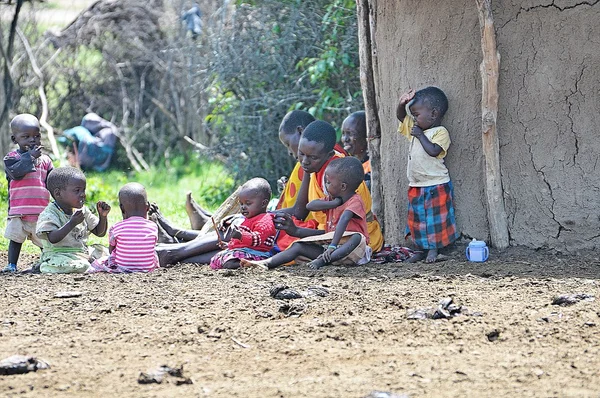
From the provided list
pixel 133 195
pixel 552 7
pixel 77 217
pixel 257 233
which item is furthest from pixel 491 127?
pixel 77 217

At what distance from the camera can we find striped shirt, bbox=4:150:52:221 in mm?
6383

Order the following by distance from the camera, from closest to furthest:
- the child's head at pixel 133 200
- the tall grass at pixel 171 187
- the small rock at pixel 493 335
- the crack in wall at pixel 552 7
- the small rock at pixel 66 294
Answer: the small rock at pixel 493 335, the small rock at pixel 66 294, the crack in wall at pixel 552 7, the child's head at pixel 133 200, the tall grass at pixel 171 187

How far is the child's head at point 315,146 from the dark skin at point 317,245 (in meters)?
0.25

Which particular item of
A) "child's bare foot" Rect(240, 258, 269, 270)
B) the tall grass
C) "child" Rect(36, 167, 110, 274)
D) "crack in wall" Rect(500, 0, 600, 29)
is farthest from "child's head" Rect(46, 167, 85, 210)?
"crack in wall" Rect(500, 0, 600, 29)

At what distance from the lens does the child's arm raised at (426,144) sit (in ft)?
19.9

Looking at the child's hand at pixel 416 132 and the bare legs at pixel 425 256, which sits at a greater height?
the child's hand at pixel 416 132

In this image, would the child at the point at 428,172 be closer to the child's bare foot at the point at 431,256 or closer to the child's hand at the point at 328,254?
the child's bare foot at the point at 431,256

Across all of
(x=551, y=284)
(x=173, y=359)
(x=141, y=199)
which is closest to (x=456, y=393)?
(x=173, y=359)

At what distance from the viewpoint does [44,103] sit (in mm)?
12469

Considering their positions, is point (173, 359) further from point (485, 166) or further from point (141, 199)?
point (485, 166)

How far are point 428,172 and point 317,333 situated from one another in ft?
7.02

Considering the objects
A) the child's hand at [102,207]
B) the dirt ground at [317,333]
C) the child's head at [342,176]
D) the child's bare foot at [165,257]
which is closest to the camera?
the dirt ground at [317,333]

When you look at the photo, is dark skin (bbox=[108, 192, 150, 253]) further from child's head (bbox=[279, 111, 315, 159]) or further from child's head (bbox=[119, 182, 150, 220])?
child's head (bbox=[279, 111, 315, 159])

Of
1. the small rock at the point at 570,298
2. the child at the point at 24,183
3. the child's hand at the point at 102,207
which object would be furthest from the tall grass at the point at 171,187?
the small rock at the point at 570,298
